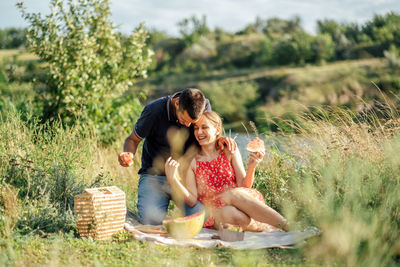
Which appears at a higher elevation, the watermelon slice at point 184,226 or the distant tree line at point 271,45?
the watermelon slice at point 184,226

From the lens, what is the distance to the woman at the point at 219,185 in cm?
351

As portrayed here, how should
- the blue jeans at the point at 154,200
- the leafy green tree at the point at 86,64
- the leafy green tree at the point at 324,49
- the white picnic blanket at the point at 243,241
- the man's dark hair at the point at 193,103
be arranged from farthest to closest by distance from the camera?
the leafy green tree at the point at 324,49 < the leafy green tree at the point at 86,64 < the blue jeans at the point at 154,200 < the man's dark hair at the point at 193,103 < the white picnic blanket at the point at 243,241

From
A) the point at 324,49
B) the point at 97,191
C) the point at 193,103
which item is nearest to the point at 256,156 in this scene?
the point at 193,103

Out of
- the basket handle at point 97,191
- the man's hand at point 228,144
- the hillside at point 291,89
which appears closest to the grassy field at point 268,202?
the basket handle at point 97,191

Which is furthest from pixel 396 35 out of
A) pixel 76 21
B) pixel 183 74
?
pixel 76 21

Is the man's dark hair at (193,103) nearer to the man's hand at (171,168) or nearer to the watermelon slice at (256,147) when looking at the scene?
the man's hand at (171,168)

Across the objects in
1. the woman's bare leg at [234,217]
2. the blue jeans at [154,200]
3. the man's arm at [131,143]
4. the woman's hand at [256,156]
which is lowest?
the blue jeans at [154,200]

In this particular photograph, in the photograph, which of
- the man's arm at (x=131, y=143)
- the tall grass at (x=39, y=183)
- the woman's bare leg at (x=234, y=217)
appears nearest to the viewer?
the tall grass at (x=39, y=183)

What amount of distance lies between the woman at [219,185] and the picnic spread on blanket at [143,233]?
0.19 meters

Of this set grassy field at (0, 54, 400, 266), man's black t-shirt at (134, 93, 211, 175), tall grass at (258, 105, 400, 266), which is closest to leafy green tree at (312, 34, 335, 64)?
grassy field at (0, 54, 400, 266)

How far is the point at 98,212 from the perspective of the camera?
3244 millimetres

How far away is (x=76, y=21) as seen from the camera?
6734 mm

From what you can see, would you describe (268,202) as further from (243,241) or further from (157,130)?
(157,130)

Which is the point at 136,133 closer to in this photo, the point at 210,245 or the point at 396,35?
the point at 210,245
